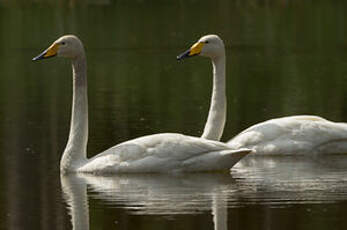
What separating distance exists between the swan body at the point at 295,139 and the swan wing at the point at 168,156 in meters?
1.65

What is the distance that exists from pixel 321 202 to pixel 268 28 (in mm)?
31296

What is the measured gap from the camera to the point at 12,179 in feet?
46.1

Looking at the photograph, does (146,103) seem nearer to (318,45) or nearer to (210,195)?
(210,195)

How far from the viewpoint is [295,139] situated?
15.9 m

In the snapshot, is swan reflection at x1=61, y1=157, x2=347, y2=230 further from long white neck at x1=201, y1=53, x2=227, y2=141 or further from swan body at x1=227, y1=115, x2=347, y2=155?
long white neck at x1=201, y1=53, x2=227, y2=141

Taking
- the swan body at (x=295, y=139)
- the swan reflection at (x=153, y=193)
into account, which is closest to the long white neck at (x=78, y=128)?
the swan reflection at (x=153, y=193)

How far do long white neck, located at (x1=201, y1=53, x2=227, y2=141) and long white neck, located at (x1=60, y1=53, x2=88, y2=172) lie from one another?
2.04 metres

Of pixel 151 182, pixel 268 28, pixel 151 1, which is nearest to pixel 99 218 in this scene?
pixel 151 182

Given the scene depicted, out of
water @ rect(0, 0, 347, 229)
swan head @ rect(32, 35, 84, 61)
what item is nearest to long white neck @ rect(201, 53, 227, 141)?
water @ rect(0, 0, 347, 229)

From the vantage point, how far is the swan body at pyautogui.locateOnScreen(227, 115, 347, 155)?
51.9 ft

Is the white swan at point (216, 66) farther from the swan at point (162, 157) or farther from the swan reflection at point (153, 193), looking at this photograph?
the swan reflection at point (153, 193)

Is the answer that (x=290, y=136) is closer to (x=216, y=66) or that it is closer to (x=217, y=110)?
(x=217, y=110)

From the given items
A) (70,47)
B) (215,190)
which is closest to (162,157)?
(215,190)

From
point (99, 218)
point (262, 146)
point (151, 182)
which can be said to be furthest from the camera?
point (262, 146)
